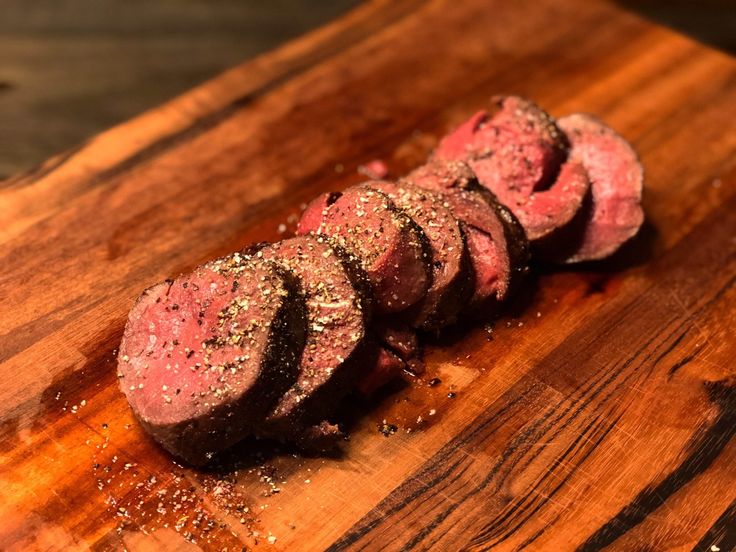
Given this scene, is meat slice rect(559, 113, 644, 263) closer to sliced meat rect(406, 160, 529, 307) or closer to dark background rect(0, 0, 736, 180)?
sliced meat rect(406, 160, 529, 307)

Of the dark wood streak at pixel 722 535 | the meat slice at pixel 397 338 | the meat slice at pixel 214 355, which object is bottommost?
the dark wood streak at pixel 722 535

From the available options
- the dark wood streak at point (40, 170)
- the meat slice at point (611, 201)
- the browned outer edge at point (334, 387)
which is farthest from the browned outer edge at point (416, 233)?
the dark wood streak at point (40, 170)

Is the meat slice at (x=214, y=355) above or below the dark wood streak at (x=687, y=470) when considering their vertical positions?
above

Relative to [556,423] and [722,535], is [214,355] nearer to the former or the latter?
[556,423]

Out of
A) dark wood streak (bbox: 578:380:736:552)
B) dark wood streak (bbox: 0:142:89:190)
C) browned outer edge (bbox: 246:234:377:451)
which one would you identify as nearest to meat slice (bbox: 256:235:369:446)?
browned outer edge (bbox: 246:234:377:451)

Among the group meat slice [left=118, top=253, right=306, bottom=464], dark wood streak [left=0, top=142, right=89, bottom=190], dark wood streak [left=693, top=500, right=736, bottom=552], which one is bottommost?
dark wood streak [left=693, top=500, right=736, bottom=552]

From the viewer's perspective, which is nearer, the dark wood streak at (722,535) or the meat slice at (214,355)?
the meat slice at (214,355)

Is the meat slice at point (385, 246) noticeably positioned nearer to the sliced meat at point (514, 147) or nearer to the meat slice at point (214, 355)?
the meat slice at point (214, 355)

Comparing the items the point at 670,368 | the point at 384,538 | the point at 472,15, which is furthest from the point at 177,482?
the point at 472,15
